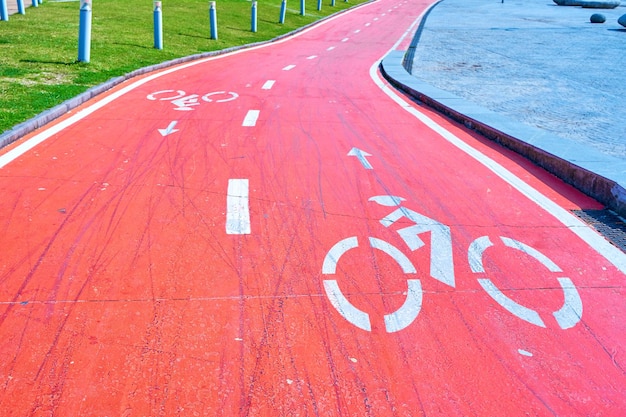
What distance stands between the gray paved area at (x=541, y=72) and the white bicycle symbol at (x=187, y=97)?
4.63 metres

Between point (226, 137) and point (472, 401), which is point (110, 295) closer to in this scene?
point (472, 401)

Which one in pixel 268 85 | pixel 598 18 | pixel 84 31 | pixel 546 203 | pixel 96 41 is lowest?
pixel 268 85

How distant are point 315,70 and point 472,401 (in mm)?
13320

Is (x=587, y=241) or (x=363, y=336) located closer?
(x=363, y=336)

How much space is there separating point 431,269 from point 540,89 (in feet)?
32.0

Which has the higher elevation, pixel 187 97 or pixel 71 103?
pixel 71 103

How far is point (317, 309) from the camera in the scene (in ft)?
13.4

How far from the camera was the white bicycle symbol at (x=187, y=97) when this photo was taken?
34.6ft

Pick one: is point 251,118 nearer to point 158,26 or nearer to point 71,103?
point 71,103

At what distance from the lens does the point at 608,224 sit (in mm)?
5789

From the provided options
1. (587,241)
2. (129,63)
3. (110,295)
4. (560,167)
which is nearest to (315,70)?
(129,63)

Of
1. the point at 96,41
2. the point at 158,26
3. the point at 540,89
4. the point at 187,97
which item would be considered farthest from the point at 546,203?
the point at 96,41

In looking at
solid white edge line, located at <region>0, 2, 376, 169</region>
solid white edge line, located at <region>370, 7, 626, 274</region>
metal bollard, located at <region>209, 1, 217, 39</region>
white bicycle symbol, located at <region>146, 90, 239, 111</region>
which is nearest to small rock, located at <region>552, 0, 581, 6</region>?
metal bollard, located at <region>209, 1, 217, 39</region>

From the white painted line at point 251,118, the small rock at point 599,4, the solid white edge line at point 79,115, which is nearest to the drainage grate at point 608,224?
Result: the white painted line at point 251,118
